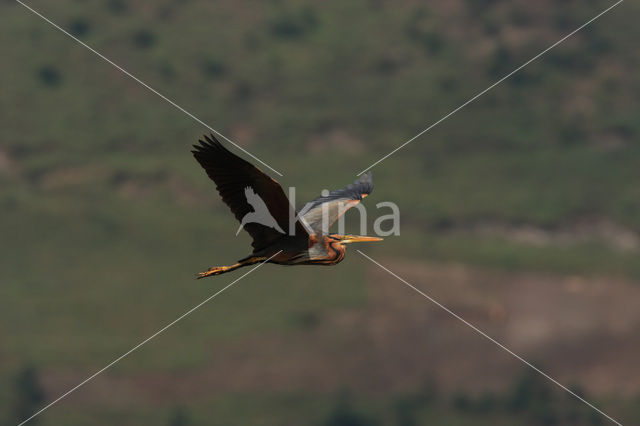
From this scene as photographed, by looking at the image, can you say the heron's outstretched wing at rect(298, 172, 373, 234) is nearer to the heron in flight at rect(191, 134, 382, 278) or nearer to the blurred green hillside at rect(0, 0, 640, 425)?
the heron in flight at rect(191, 134, 382, 278)

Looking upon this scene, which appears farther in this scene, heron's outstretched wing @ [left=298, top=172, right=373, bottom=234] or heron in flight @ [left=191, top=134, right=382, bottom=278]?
heron's outstretched wing @ [left=298, top=172, right=373, bottom=234]

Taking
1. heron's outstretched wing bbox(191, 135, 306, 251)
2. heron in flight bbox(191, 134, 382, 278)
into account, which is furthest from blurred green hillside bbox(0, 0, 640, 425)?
heron's outstretched wing bbox(191, 135, 306, 251)

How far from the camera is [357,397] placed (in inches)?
2244

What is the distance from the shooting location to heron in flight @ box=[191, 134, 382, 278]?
13.4 meters

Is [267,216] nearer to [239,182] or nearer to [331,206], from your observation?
[239,182]

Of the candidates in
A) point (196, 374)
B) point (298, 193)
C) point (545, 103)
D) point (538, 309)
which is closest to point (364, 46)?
point (545, 103)

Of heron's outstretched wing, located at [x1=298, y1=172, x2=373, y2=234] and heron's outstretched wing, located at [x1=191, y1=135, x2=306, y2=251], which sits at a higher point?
heron's outstretched wing, located at [x1=191, y1=135, x2=306, y2=251]

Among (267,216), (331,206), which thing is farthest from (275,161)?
(267,216)

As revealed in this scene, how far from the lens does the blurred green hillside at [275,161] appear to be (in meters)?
56.7

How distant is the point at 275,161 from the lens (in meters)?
62.8

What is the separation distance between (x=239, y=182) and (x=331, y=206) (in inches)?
113

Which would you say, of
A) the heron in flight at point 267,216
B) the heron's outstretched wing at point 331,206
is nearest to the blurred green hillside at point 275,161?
the heron's outstretched wing at point 331,206

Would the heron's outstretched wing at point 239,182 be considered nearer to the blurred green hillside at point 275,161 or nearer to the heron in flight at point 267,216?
the heron in flight at point 267,216

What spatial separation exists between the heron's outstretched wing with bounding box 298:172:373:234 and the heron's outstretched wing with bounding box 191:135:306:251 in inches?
47.0
